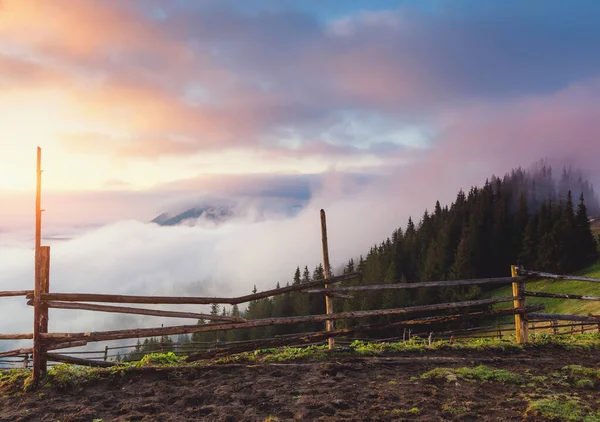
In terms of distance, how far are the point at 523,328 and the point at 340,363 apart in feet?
17.0

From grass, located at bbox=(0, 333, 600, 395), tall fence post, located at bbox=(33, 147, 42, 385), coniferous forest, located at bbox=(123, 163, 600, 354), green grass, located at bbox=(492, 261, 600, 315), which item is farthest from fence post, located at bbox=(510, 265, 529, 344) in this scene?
coniferous forest, located at bbox=(123, 163, 600, 354)

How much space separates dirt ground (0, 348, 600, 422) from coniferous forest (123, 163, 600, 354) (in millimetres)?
52278

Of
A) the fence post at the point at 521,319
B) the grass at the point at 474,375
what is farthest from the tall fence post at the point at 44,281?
the fence post at the point at 521,319

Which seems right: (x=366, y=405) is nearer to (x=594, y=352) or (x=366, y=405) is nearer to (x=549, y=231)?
(x=594, y=352)

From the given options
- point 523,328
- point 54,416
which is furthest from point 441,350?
point 54,416

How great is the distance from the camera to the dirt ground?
552cm

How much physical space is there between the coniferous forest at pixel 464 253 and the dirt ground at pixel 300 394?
52278 mm

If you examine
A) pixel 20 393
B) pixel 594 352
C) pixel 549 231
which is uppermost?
pixel 549 231

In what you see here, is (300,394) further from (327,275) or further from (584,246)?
(584,246)

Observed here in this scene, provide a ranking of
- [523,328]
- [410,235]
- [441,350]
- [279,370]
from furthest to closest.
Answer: [410,235] → [523,328] → [441,350] → [279,370]

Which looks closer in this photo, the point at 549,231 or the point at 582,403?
the point at 582,403

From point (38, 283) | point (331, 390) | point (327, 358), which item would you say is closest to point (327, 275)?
point (327, 358)

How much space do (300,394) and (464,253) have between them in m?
73.2

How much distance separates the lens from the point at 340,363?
308 inches
